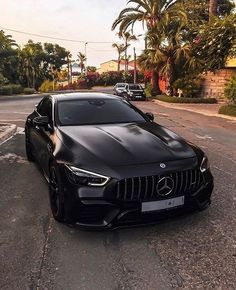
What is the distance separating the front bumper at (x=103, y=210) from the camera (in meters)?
4.09

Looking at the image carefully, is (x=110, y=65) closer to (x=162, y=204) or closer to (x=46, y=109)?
(x=46, y=109)

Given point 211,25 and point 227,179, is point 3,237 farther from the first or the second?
point 211,25

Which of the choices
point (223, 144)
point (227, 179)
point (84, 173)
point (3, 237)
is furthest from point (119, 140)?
point (223, 144)

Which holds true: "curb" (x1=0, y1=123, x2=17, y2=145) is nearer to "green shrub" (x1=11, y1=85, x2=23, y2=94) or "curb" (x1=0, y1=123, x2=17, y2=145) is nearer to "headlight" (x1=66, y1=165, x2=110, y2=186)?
"headlight" (x1=66, y1=165, x2=110, y2=186)

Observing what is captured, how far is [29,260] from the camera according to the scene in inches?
155

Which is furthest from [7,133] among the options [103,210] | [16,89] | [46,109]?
[16,89]

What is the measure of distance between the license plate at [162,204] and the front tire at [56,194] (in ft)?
3.13

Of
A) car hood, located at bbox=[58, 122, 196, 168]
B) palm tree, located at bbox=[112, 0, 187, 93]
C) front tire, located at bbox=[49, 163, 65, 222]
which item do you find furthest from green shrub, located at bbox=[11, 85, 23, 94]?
front tire, located at bbox=[49, 163, 65, 222]

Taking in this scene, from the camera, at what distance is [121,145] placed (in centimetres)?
470

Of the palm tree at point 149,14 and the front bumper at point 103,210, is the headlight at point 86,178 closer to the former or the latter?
the front bumper at point 103,210

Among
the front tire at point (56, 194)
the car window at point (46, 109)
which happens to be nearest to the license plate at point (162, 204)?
the front tire at point (56, 194)

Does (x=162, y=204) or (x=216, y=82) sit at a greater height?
(x=162, y=204)

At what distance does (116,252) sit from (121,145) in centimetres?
124

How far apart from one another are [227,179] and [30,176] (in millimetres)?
3391
